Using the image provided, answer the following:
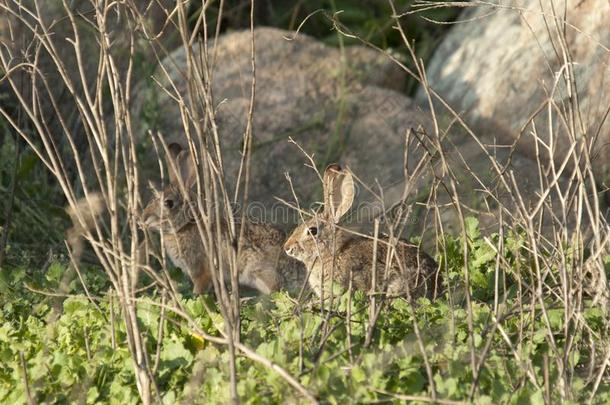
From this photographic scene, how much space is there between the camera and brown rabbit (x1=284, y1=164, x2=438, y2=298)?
215 inches

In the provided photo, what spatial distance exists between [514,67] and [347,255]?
9.84 ft

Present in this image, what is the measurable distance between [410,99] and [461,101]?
385 millimetres

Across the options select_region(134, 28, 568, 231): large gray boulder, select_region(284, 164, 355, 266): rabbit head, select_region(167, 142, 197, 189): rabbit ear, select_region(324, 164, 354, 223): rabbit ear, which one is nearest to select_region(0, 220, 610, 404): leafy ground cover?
select_region(324, 164, 354, 223): rabbit ear

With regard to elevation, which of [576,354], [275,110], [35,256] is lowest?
[35,256]

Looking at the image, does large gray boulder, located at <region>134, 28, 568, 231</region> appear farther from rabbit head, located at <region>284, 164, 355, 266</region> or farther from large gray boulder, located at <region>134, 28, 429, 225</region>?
rabbit head, located at <region>284, 164, 355, 266</region>

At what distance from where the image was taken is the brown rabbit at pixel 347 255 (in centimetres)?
547

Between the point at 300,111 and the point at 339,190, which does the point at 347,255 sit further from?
the point at 300,111

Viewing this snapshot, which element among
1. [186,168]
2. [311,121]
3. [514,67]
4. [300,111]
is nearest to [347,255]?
[186,168]

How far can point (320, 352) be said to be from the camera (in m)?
3.92

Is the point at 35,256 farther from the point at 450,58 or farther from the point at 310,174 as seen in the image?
the point at 450,58

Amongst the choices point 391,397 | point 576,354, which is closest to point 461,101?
point 576,354

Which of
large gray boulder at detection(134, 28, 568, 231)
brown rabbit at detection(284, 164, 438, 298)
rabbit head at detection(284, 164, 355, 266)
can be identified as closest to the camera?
brown rabbit at detection(284, 164, 438, 298)

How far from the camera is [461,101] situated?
8.42m

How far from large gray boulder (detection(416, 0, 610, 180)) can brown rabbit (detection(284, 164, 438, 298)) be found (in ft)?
6.58
